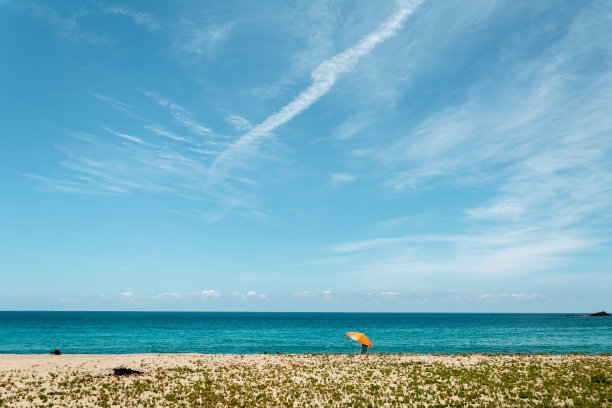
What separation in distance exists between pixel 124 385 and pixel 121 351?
116 feet

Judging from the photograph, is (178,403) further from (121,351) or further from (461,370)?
(121,351)

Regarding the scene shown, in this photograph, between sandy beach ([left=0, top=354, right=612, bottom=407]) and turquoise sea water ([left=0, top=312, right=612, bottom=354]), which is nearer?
sandy beach ([left=0, top=354, right=612, bottom=407])

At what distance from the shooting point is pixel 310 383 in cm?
2428

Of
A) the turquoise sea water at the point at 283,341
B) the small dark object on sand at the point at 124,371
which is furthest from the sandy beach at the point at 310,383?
the turquoise sea water at the point at 283,341

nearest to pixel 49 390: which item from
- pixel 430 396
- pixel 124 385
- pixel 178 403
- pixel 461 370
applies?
pixel 124 385

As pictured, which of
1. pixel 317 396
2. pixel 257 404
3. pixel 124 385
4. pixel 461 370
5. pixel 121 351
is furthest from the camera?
pixel 121 351

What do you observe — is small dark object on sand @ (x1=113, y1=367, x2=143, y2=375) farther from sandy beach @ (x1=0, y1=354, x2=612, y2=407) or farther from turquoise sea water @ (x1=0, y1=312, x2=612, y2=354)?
turquoise sea water @ (x1=0, y1=312, x2=612, y2=354)

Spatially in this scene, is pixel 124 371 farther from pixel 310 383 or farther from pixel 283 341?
pixel 283 341

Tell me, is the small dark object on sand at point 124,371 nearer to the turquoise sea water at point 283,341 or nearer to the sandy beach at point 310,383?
the sandy beach at point 310,383

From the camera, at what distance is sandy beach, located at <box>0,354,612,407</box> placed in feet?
67.0

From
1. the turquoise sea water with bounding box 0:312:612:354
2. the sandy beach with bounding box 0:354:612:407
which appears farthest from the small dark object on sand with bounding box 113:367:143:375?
the turquoise sea water with bounding box 0:312:612:354

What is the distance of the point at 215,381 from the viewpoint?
2469cm

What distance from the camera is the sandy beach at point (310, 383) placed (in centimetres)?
2042

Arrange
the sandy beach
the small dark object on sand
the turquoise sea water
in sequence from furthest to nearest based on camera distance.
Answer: the turquoise sea water
the small dark object on sand
the sandy beach
